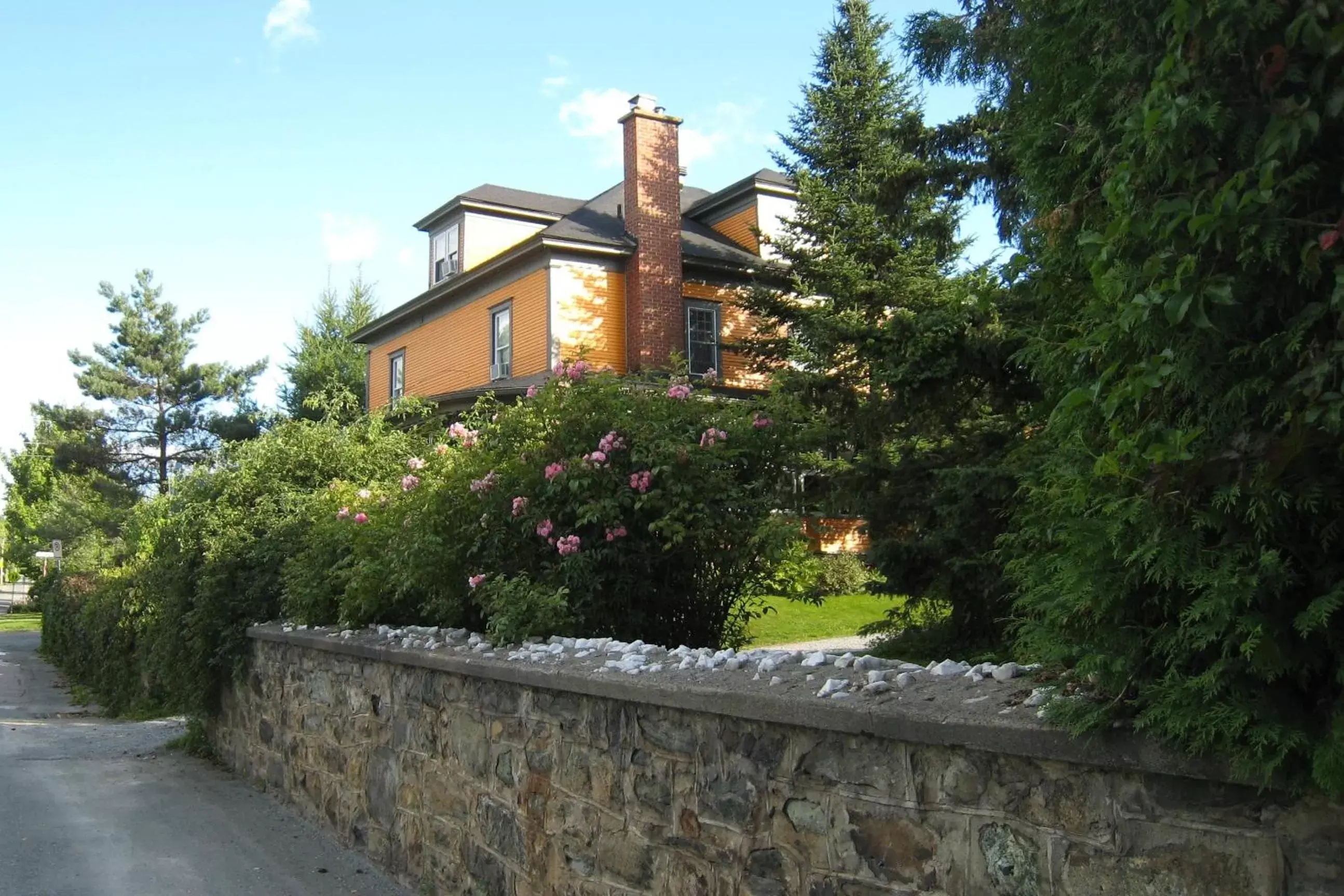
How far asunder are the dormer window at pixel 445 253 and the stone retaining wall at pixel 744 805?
23.2 metres

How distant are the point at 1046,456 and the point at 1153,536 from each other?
2.38 feet

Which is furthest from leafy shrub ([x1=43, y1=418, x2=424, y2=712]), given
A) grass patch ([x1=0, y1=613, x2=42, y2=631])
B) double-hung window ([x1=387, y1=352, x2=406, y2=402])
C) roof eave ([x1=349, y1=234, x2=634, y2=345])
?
grass patch ([x1=0, y1=613, x2=42, y2=631])

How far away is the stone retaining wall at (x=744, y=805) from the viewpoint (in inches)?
90.9

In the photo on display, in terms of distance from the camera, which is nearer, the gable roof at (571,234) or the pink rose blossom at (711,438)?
the pink rose blossom at (711,438)

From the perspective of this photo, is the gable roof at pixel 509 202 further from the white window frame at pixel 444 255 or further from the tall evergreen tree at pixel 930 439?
the tall evergreen tree at pixel 930 439

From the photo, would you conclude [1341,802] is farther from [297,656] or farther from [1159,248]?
[297,656]

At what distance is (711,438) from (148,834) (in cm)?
485

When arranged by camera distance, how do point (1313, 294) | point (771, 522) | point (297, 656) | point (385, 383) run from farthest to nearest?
point (385, 383), point (297, 656), point (771, 522), point (1313, 294)

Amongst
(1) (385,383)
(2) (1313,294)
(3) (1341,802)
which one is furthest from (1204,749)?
(1) (385,383)

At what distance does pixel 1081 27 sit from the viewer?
2.59 metres

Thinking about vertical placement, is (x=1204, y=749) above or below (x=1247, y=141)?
below

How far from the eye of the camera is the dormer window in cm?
2914

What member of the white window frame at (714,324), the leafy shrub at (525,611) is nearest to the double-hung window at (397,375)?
the white window frame at (714,324)

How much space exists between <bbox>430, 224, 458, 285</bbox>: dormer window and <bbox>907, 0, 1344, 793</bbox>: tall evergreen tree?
27361 millimetres
